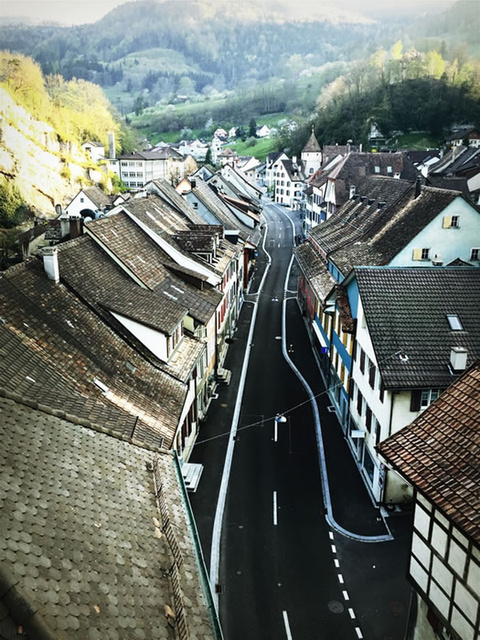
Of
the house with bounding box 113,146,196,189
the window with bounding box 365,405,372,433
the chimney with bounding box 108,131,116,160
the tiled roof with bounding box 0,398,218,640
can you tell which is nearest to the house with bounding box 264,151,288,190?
the house with bounding box 113,146,196,189

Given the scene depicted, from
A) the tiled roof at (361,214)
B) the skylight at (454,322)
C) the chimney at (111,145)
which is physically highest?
the skylight at (454,322)

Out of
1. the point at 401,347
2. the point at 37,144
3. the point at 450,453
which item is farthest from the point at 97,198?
the point at 450,453

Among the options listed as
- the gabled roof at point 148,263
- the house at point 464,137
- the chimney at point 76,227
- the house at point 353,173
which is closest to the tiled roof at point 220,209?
the house at point 353,173

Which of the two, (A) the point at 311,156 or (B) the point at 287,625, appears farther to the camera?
(A) the point at 311,156

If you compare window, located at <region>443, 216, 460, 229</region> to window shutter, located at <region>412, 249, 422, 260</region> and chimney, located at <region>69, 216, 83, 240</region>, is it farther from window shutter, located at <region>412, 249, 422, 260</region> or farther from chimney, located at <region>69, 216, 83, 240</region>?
chimney, located at <region>69, 216, 83, 240</region>

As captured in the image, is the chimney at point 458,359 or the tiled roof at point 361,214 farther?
the tiled roof at point 361,214

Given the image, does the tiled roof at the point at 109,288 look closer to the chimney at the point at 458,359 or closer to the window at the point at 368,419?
the window at the point at 368,419

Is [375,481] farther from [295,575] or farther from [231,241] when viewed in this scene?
[231,241]

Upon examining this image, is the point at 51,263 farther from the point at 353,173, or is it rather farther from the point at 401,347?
the point at 353,173
